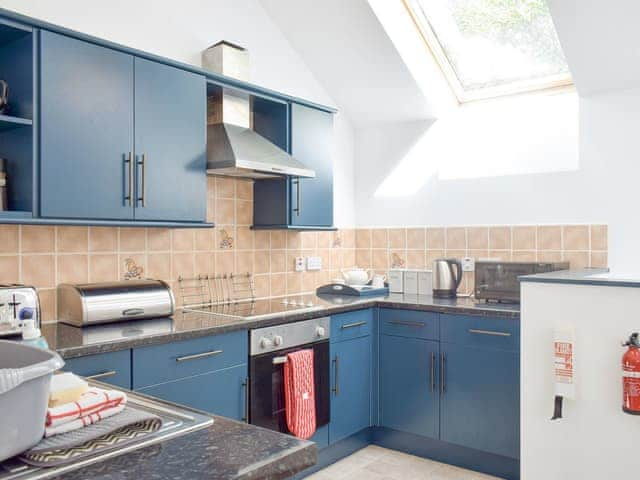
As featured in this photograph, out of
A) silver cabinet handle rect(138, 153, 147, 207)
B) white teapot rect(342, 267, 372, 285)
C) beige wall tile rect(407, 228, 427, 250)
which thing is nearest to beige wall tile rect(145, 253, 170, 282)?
silver cabinet handle rect(138, 153, 147, 207)

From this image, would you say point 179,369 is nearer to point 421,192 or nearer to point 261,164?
point 261,164

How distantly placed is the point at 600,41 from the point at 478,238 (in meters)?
1.35

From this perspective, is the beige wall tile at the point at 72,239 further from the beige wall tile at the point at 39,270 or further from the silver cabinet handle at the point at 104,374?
the silver cabinet handle at the point at 104,374

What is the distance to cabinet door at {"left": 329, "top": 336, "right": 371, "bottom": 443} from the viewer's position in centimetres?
316

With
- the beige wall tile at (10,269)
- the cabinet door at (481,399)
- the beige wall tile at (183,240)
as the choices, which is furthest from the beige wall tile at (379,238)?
the beige wall tile at (10,269)

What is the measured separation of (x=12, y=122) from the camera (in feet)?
7.00

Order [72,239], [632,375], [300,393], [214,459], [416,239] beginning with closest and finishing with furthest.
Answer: [214,459] < [632,375] < [72,239] < [300,393] < [416,239]

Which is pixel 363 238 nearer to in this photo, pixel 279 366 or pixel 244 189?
pixel 244 189

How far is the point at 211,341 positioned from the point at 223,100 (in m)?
1.36

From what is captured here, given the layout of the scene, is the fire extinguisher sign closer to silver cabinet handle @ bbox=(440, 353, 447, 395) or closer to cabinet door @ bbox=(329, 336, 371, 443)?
silver cabinet handle @ bbox=(440, 353, 447, 395)

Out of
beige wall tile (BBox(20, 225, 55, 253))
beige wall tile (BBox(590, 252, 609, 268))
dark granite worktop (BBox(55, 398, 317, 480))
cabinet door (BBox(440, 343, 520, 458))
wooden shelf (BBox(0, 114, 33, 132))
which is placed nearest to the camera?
dark granite worktop (BBox(55, 398, 317, 480))

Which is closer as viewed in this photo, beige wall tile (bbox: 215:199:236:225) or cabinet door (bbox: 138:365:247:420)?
cabinet door (bbox: 138:365:247:420)

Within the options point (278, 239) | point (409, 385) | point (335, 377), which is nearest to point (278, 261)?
point (278, 239)

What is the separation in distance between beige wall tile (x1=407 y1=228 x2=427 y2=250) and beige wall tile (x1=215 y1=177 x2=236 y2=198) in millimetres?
1345
